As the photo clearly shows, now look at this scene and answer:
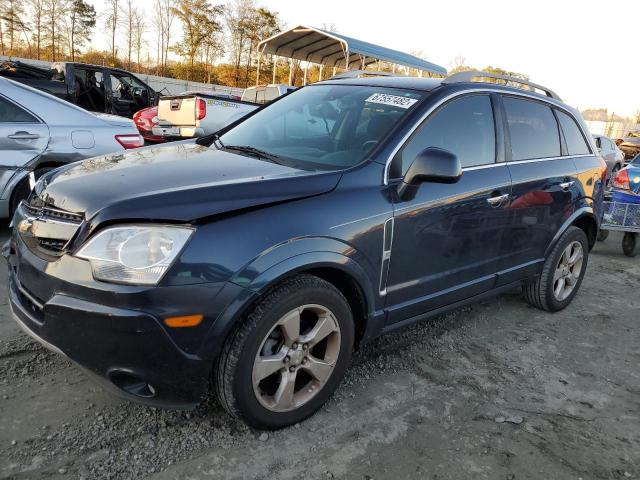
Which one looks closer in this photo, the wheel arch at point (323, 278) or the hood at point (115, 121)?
the wheel arch at point (323, 278)

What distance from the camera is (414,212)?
269 cm

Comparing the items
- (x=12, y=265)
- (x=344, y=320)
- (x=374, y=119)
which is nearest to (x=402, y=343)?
(x=344, y=320)

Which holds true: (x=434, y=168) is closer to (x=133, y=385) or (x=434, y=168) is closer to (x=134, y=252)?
(x=134, y=252)

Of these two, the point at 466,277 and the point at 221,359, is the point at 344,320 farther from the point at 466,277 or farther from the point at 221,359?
the point at 466,277

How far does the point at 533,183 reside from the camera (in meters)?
3.55

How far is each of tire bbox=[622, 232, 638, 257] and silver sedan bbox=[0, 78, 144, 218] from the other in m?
6.25

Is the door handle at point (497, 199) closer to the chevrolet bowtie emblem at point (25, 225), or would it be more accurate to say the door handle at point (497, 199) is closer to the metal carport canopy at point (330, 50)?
the chevrolet bowtie emblem at point (25, 225)

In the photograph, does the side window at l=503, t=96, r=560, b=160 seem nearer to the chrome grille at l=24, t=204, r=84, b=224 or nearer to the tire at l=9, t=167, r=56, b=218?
the chrome grille at l=24, t=204, r=84, b=224

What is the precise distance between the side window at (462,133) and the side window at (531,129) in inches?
10.7

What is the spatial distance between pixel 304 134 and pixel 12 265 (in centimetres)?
174

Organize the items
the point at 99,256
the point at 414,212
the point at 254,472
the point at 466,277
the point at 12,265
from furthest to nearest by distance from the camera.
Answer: the point at 466,277 < the point at 414,212 < the point at 12,265 < the point at 254,472 < the point at 99,256

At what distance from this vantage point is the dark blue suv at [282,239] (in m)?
1.97

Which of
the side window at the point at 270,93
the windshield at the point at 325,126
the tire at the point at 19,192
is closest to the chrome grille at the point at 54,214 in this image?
the windshield at the point at 325,126

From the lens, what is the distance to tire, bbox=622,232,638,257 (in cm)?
649
